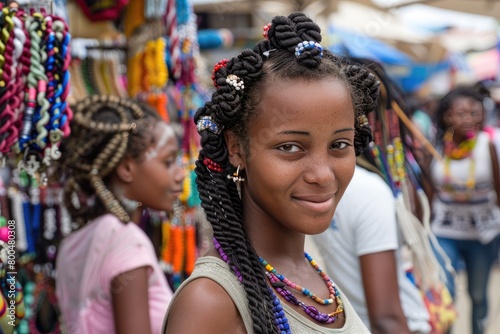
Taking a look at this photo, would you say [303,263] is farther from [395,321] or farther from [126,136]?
[126,136]

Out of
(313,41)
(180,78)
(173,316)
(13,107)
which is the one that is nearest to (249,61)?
(313,41)

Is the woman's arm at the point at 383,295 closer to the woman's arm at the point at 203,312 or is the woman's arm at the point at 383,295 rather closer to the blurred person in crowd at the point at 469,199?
the woman's arm at the point at 203,312

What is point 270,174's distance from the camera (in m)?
1.42

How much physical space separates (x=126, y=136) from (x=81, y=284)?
64 centimetres

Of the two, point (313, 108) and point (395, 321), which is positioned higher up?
point (313, 108)

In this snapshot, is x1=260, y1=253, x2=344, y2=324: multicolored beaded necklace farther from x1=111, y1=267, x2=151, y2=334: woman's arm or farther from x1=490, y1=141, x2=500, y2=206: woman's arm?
x1=490, y1=141, x2=500, y2=206: woman's arm

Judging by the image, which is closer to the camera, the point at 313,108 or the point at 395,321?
the point at 313,108

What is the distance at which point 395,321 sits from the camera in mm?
2346

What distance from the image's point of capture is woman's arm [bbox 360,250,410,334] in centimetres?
235

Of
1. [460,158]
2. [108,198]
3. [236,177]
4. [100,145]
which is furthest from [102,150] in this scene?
[460,158]


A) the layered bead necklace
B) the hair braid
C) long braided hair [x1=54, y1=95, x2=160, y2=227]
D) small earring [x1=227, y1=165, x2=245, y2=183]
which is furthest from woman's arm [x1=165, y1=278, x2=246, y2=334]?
the layered bead necklace

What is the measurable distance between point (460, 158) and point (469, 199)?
318mm

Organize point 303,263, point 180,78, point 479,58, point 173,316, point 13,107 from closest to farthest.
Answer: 1. point 173,316
2. point 303,263
3. point 13,107
4. point 180,78
5. point 479,58

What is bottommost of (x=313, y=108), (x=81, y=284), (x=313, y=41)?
(x=81, y=284)
